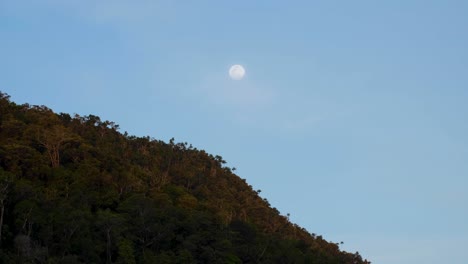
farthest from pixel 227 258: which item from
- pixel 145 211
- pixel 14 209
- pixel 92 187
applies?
pixel 14 209

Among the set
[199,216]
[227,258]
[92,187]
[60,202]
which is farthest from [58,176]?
[227,258]

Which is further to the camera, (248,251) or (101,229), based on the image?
(248,251)

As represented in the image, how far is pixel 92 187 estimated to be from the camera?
187 feet

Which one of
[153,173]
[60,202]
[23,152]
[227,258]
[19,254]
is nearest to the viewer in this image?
[19,254]

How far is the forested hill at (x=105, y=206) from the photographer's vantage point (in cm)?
4528

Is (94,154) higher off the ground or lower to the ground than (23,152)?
higher

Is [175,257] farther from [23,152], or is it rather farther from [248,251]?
[23,152]

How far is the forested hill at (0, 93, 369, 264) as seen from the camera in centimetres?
4528

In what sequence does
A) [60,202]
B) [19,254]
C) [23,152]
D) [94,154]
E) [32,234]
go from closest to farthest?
[19,254]
[32,234]
[60,202]
[23,152]
[94,154]

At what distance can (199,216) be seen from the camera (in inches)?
2217

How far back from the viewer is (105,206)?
5638 cm

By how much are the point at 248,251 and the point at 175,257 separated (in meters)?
10.0

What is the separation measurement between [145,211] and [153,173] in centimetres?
1983

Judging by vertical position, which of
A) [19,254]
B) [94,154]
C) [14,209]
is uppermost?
[94,154]
